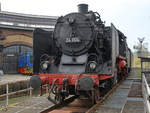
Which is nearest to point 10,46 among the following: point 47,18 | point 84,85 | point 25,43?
point 25,43

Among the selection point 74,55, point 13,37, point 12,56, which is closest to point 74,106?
point 74,55

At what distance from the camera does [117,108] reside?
6.27 meters

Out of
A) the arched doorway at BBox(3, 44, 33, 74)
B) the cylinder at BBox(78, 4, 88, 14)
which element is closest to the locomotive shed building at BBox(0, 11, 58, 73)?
the arched doorway at BBox(3, 44, 33, 74)

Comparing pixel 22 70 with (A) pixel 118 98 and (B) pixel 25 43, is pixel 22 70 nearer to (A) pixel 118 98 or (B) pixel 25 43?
(B) pixel 25 43

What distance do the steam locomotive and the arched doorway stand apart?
58.5 ft

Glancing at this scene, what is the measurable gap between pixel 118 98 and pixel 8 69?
64.4 feet

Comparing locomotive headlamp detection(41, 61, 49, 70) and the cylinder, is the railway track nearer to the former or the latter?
locomotive headlamp detection(41, 61, 49, 70)

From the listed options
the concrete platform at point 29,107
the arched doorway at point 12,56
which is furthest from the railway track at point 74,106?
the arched doorway at point 12,56

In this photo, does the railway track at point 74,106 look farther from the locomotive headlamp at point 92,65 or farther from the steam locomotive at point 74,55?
the locomotive headlamp at point 92,65

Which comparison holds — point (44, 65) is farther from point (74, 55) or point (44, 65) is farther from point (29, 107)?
point (29, 107)

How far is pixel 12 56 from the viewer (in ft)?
82.5

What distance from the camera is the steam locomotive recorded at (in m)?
6.52

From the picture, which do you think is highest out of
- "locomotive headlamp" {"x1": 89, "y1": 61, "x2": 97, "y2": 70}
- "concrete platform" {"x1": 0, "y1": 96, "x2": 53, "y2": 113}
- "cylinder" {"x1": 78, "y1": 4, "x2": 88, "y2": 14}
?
"cylinder" {"x1": 78, "y1": 4, "x2": 88, "y2": 14}

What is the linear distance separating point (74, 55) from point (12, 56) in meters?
19.3
